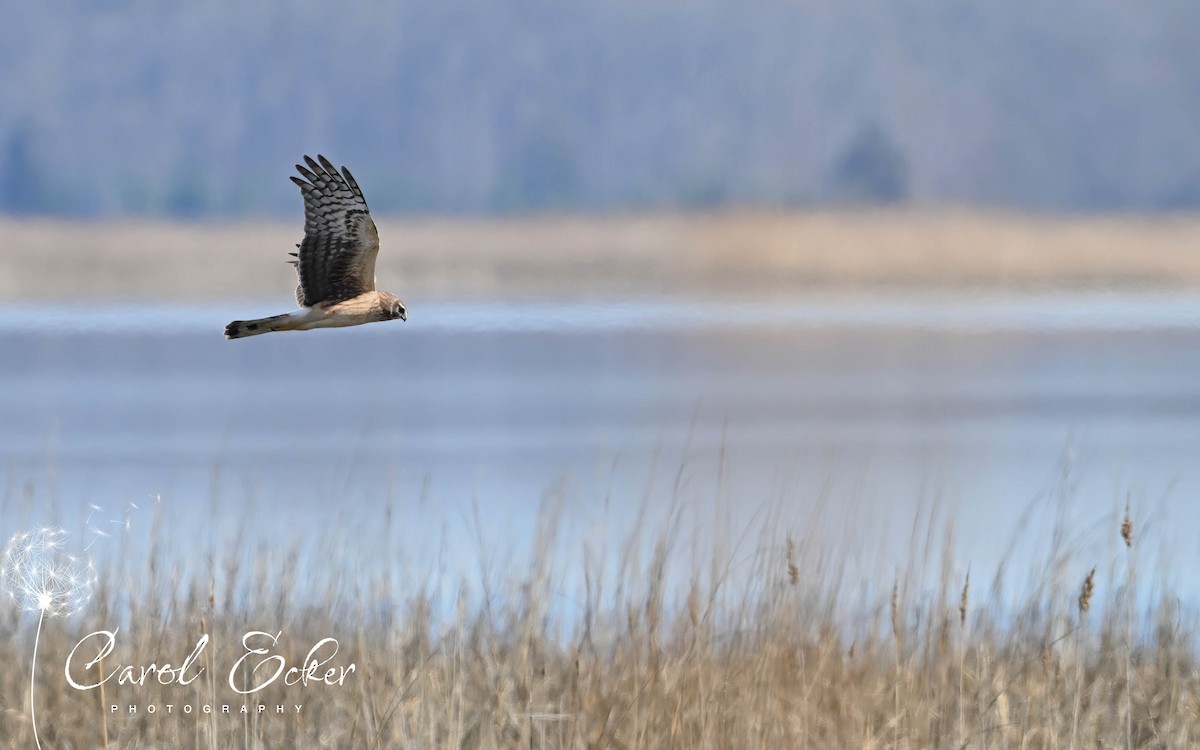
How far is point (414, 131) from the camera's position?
396ft

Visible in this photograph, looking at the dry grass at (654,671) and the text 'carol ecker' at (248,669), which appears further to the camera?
the text 'carol ecker' at (248,669)

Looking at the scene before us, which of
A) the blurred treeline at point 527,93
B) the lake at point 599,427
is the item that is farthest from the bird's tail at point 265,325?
the blurred treeline at point 527,93

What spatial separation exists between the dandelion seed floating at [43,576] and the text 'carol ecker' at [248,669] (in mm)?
238

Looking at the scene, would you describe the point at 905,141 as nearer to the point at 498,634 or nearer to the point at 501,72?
the point at 501,72

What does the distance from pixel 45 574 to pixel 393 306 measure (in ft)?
6.97

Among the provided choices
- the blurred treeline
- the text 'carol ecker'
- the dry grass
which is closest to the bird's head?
the dry grass

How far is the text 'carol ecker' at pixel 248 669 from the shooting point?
6.46m

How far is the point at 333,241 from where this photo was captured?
6051mm

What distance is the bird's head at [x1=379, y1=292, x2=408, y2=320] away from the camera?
560 centimetres

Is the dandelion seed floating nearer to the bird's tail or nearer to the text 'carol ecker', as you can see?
the text 'carol ecker'

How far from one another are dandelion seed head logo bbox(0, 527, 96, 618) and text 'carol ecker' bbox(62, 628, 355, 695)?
0.27 m
